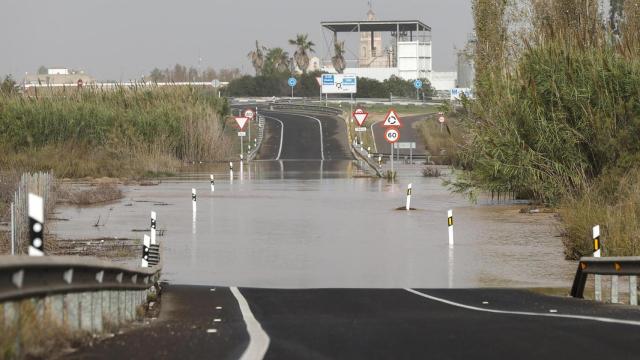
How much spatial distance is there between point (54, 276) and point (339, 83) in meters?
118

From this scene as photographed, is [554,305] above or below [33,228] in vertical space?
below

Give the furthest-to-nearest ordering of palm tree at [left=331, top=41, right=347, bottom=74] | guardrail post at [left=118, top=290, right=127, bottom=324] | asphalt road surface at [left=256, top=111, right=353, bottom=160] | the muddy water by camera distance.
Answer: palm tree at [left=331, top=41, right=347, bottom=74] < asphalt road surface at [left=256, top=111, right=353, bottom=160] < the muddy water < guardrail post at [left=118, top=290, right=127, bottom=324]

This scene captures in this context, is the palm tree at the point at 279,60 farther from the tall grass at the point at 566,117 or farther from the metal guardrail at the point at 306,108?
the tall grass at the point at 566,117

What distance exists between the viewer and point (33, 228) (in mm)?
9602

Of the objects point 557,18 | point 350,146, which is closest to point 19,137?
point 350,146

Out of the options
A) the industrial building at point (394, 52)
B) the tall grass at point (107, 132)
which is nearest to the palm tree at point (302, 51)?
the industrial building at point (394, 52)

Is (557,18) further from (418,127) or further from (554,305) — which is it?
(418,127)

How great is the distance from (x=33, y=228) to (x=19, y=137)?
55.0 metres

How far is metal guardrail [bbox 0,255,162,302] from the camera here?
8148 millimetres

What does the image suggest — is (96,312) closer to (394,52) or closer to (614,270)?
(614,270)

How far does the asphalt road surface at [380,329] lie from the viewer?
30.6 feet

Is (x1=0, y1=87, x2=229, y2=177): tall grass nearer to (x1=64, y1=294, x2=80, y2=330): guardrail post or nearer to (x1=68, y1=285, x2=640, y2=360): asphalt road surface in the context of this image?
(x1=68, y1=285, x2=640, y2=360): asphalt road surface

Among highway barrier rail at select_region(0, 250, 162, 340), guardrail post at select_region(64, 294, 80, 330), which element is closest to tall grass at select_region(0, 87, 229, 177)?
highway barrier rail at select_region(0, 250, 162, 340)

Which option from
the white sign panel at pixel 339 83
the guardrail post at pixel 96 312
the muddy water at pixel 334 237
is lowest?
the muddy water at pixel 334 237
